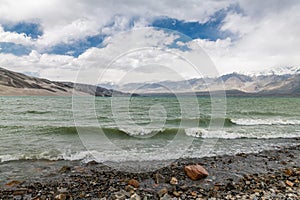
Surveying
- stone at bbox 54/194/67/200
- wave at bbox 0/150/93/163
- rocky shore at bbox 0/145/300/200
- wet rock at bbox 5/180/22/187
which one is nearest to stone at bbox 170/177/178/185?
rocky shore at bbox 0/145/300/200

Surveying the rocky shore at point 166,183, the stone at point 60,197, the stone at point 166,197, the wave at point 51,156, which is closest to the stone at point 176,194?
the rocky shore at point 166,183

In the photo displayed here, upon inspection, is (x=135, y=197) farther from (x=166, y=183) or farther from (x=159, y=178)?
(x=159, y=178)

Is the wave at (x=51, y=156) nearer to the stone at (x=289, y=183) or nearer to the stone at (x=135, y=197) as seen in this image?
the stone at (x=135, y=197)

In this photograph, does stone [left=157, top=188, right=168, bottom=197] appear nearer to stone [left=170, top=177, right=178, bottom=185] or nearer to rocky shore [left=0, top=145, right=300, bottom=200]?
rocky shore [left=0, top=145, right=300, bottom=200]

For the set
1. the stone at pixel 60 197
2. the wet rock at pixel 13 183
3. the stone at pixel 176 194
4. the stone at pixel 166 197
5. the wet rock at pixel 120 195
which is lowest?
the wet rock at pixel 13 183

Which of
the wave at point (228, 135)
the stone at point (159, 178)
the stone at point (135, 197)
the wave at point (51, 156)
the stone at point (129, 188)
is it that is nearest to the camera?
the stone at point (135, 197)

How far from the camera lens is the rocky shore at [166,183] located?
5898mm

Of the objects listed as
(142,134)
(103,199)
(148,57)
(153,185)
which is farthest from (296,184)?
(142,134)

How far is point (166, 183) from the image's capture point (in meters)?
6.81

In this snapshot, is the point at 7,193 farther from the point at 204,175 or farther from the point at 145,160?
the point at 204,175

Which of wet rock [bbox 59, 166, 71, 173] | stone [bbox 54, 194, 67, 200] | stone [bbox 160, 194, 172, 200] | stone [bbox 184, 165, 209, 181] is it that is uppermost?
stone [bbox 184, 165, 209, 181]

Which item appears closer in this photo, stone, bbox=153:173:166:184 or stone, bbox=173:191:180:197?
stone, bbox=173:191:180:197

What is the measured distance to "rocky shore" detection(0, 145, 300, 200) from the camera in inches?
232

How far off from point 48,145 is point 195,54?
32.1 feet
